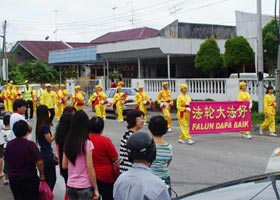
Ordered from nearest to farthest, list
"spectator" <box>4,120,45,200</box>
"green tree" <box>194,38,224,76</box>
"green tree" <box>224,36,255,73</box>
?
"spectator" <box>4,120,45,200</box>, "green tree" <box>224,36,255,73</box>, "green tree" <box>194,38,224,76</box>

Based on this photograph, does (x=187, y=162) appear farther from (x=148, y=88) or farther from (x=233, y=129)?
(x=148, y=88)

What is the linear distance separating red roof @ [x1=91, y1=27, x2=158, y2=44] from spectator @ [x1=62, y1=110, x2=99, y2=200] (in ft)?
121

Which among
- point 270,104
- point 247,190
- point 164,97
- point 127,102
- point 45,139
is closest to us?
point 247,190

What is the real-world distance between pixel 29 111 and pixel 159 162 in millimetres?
19626

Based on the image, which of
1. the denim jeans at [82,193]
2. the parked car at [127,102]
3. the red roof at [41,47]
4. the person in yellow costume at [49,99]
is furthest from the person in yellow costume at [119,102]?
the red roof at [41,47]

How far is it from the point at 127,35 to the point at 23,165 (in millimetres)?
41096

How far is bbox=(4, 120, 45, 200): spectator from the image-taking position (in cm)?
594

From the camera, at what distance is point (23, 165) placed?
594 cm

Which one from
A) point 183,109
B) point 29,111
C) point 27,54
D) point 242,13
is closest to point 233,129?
point 183,109

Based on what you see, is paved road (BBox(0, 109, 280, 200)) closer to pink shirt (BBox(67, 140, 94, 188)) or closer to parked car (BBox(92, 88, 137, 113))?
pink shirt (BBox(67, 140, 94, 188))

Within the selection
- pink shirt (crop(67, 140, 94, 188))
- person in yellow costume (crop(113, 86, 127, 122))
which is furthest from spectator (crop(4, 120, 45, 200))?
person in yellow costume (crop(113, 86, 127, 122))

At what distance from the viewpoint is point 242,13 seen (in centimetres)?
3516

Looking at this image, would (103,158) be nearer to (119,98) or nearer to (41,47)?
(119,98)

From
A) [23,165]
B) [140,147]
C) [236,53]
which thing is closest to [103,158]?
[23,165]
